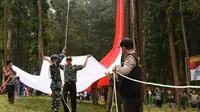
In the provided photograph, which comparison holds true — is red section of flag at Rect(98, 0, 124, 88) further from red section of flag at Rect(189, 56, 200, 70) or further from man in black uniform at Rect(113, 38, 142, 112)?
red section of flag at Rect(189, 56, 200, 70)

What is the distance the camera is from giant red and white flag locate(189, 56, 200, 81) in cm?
1431

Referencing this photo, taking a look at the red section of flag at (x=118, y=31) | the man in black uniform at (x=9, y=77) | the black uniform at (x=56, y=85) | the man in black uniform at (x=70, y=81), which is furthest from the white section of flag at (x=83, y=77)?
the black uniform at (x=56, y=85)

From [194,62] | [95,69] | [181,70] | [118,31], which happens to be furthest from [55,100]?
[181,70]

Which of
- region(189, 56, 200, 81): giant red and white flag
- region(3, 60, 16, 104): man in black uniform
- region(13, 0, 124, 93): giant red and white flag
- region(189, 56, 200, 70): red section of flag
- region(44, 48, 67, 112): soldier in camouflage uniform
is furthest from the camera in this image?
region(189, 56, 200, 70): red section of flag

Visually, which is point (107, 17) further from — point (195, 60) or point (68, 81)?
point (68, 81)

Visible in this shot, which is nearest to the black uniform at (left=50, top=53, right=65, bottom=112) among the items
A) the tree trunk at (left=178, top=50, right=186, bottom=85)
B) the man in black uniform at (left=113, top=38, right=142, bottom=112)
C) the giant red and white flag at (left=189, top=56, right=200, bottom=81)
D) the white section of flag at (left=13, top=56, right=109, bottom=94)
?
the white section of flag at (left=13, top=56, right=109, bottom=94)

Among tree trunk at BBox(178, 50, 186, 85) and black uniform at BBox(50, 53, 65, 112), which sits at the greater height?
tree trunk at BBox(178, 50, 186, 85)

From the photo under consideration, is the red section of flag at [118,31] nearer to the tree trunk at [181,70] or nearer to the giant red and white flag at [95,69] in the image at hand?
the giant red and white flag at [95,69]

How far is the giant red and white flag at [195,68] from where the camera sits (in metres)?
14.3

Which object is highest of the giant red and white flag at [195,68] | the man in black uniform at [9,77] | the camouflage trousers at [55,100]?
the giant red and white flag at [195,68]

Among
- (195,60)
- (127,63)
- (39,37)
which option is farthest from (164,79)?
(127,63)

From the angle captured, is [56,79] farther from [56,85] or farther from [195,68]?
[195,68]

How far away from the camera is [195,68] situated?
1449 cm

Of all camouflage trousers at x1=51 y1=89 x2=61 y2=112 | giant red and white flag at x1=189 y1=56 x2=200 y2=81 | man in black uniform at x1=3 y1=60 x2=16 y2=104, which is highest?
giant red and white flag at x1=189 y1=56 x2=200 y2=81
